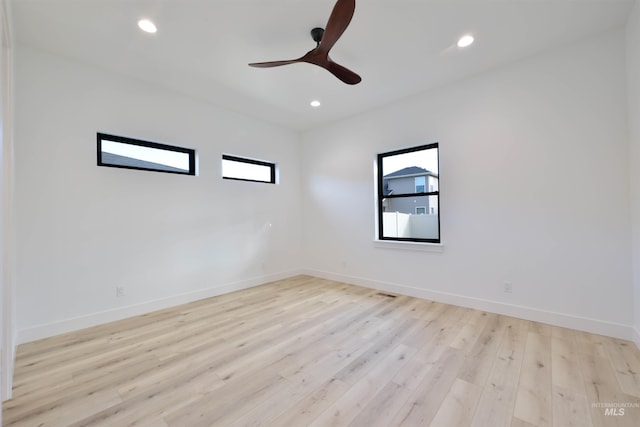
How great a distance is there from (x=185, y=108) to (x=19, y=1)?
65.6 inches

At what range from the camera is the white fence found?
3680 mm

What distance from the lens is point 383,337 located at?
2.51m

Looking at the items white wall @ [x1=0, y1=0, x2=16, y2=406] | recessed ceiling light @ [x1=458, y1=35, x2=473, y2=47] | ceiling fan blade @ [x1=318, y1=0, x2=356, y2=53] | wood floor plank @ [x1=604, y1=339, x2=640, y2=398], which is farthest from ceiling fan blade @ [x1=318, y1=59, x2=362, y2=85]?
wood floor plank @ [x1=604, y1=339, x2=640, y2=398]

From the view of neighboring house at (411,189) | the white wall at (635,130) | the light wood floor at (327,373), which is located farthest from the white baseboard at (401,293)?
the view of neighboring house at (411,189)

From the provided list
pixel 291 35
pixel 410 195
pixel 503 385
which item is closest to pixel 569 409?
pixel 503 385

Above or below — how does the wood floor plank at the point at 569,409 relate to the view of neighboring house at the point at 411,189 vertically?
below

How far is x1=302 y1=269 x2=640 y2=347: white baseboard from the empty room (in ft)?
0.07

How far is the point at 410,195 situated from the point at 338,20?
8.59 ft

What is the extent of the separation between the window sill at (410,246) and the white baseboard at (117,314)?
219cm

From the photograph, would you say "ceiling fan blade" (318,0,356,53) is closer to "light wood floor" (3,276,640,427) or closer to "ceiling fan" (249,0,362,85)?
"ceiling fan" (249,0,362,85)

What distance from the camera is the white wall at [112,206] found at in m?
2.54

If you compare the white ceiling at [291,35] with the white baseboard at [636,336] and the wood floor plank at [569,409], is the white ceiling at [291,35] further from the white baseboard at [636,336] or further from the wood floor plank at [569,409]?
the wood floor plank at [569,409]

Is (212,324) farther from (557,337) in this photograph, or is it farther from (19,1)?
(557,337)

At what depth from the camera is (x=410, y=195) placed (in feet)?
12.6
